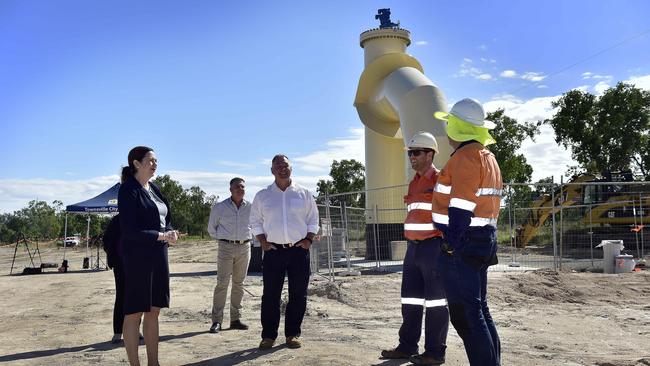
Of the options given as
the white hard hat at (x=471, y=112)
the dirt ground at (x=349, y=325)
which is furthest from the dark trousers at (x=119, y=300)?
the white hard hat at (x=471, y=112)

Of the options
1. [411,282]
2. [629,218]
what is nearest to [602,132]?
[629,218]

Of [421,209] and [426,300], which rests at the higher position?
[421,209]

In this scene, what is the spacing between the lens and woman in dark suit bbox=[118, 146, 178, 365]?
4.76 meters

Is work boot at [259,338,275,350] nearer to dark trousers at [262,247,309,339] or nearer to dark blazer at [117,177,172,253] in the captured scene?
dark trousers at [262,247,309,339]

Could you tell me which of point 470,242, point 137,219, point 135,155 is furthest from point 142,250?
point 470,242

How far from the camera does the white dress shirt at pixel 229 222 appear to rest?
7453mm

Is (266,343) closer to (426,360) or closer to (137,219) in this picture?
(426,360)

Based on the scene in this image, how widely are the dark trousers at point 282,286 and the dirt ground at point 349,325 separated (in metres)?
0.24

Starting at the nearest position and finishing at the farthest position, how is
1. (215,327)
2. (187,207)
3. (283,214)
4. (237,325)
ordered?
(283,214) → (215,327) → (237,325) → (187,207)

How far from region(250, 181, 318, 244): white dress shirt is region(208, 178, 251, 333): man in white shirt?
1.26m

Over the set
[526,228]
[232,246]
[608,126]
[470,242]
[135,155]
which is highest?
[608,126]

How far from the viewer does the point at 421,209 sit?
536cm

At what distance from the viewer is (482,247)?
13.4 feet

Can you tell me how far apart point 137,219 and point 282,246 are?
1798mm
